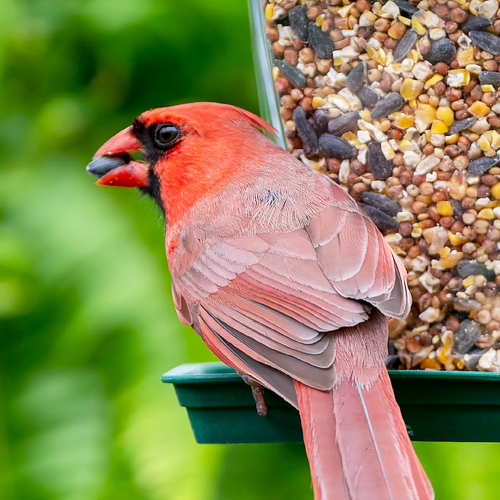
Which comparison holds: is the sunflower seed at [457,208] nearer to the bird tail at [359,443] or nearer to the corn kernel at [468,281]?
the corn kernel at [468,281]

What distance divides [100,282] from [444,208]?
1505mm

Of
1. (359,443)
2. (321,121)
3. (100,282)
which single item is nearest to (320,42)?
(321,121)

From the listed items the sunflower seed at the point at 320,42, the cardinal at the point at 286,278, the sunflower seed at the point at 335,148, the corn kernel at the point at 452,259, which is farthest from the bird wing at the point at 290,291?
the sunflower seed at the point at 320,42

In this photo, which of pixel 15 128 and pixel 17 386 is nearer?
pixel 17 386

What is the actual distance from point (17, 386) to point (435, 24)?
2015 mm

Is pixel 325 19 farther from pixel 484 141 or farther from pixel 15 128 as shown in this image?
pixel 15 128

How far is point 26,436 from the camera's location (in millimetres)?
2854

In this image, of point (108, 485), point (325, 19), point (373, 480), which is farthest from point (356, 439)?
point (108, 485)

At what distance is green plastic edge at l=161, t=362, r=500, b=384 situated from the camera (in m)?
1.48

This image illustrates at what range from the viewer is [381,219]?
185cm

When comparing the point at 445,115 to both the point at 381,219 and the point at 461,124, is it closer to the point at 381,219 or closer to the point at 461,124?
the point at 461,124

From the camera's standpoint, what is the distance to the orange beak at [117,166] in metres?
2.05

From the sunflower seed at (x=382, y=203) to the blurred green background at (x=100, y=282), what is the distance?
100cm

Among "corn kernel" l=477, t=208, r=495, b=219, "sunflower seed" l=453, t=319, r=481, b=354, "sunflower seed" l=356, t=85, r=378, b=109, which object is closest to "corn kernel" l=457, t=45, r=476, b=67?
"sunflower seed" l=356, t=85, r=378, b=109
